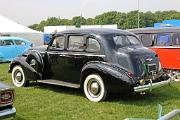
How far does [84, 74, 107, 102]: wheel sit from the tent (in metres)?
22.1

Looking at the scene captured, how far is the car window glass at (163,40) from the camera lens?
14.0m

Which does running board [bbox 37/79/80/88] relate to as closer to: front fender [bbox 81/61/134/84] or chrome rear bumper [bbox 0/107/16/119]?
front fender [bbox 81/61/134/84]

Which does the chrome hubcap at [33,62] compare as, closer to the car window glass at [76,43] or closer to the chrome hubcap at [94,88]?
the car window glass at [76,43]

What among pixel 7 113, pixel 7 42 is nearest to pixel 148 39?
pixel 7 113

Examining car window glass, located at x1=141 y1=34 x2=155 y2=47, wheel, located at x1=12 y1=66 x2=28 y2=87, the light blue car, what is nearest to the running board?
wheel, located at x1=12 y1=66 x2=28 y2=87

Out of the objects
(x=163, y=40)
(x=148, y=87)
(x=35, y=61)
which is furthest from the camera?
(x=163, y=40)

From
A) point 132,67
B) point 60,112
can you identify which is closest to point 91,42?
point 132,67

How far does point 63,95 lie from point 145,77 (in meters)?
2.22

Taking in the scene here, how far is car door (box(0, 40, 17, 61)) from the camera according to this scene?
21000 millimetres

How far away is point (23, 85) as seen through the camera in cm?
1146

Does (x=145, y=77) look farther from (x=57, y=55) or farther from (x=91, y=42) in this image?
(x=57, y=55)

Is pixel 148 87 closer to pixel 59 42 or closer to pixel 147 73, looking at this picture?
pixel 147 73

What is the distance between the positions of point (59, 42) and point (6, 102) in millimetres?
5098

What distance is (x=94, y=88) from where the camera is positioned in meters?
9.38
